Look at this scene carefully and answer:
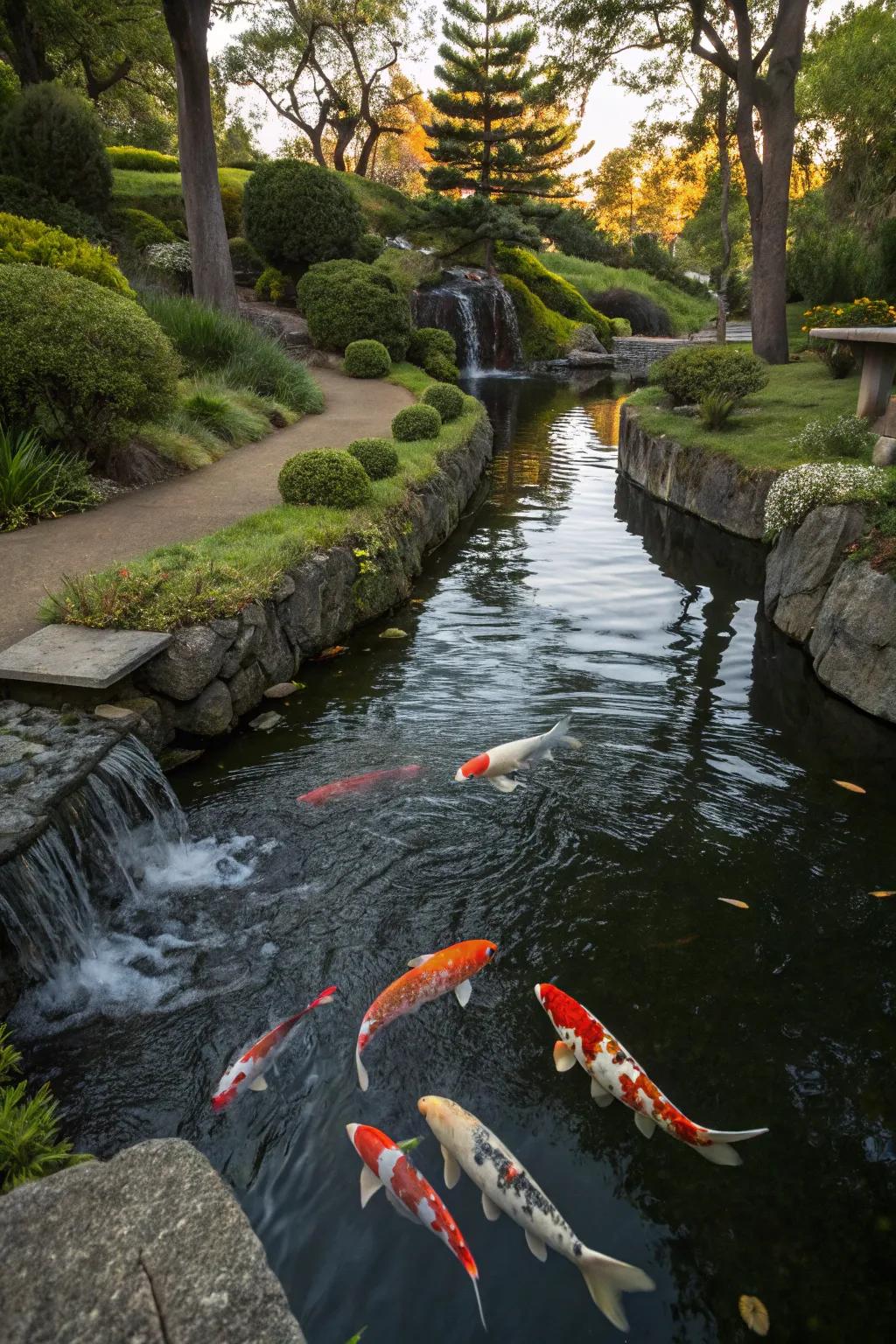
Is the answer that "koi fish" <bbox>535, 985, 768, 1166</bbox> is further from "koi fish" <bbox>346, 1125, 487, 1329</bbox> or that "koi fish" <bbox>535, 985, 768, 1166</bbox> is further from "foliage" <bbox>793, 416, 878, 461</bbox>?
"foliage" <bbox>793, 416, 878, 461</bbox>

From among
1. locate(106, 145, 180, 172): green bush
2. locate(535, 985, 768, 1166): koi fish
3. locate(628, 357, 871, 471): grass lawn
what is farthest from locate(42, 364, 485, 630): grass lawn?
locate(106, 145, 180, 172): green bush

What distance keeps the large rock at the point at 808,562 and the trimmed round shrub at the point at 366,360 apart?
40.8 feet

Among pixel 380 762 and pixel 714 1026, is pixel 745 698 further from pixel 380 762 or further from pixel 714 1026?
pixel 714 1026

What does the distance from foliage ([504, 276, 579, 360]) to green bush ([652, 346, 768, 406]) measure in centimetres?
1562

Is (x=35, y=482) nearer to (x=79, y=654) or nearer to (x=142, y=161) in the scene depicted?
(x=79, y=654)

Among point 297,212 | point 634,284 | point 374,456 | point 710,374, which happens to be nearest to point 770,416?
point 710,374

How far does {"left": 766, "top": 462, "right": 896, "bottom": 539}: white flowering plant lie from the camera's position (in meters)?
7.45

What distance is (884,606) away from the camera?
646 cm

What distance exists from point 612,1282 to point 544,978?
1408 mm

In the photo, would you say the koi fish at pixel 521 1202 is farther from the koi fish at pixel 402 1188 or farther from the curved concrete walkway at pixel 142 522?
the curved concrete walkway at pixel 142 522

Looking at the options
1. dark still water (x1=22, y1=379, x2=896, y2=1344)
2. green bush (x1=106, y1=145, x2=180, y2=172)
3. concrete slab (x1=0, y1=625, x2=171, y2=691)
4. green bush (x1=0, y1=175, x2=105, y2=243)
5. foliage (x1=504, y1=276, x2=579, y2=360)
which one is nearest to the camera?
dark still water (x1=22, y1=379, x2=896, y2=1344)

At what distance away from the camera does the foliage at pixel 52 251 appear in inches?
378

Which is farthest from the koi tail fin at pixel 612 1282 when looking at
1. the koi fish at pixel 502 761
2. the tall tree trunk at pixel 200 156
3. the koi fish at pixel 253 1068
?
the tall tree trunk at pixel 200 156

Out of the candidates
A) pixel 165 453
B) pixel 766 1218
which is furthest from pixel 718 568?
pixel 766 1218
